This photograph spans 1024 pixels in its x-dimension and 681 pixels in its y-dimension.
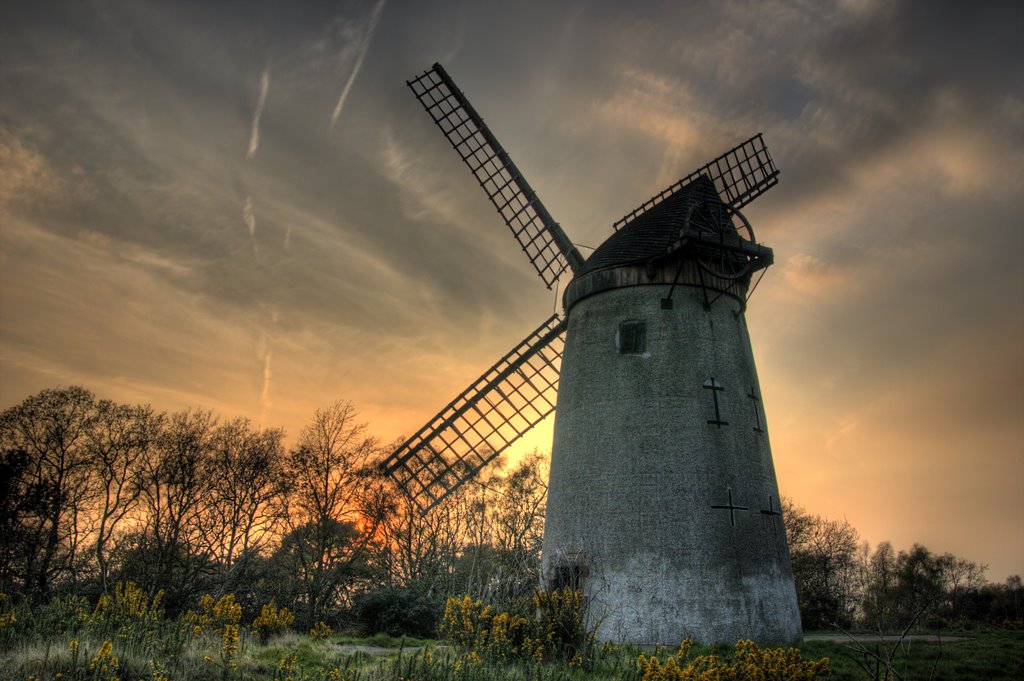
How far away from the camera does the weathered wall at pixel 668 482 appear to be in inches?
450

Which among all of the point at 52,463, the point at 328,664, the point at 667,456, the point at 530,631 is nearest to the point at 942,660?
the point at 667,456

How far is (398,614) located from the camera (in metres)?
18.2

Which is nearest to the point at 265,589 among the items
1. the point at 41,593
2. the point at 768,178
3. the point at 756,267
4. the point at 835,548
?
the point at 41,593

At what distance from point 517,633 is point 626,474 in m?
4.02

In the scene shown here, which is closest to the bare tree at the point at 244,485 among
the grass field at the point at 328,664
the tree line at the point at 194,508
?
the tree line at the point at 194,508

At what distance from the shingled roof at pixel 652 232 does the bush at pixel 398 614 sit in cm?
1051

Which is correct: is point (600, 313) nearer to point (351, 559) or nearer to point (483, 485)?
point (351, 559)

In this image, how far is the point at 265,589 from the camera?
21.4 m

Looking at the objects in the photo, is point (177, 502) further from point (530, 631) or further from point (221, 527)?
point (530, 631)

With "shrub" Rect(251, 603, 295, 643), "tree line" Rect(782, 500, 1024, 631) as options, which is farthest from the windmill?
"tree line" Rect(782, 500, 1024, 631)

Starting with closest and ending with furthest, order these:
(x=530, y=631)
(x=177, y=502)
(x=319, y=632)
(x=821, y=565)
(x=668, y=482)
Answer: (x=530, y=631), (x=668, y=482), (x=319, y=632), (x=177, y=502), (x=821, y=565)

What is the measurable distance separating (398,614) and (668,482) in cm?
994

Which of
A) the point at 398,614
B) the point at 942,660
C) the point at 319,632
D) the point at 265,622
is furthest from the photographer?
the point at 398,614

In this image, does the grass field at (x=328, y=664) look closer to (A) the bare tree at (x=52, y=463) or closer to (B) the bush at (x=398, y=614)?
(B) the bush at (x=398, y=614)
